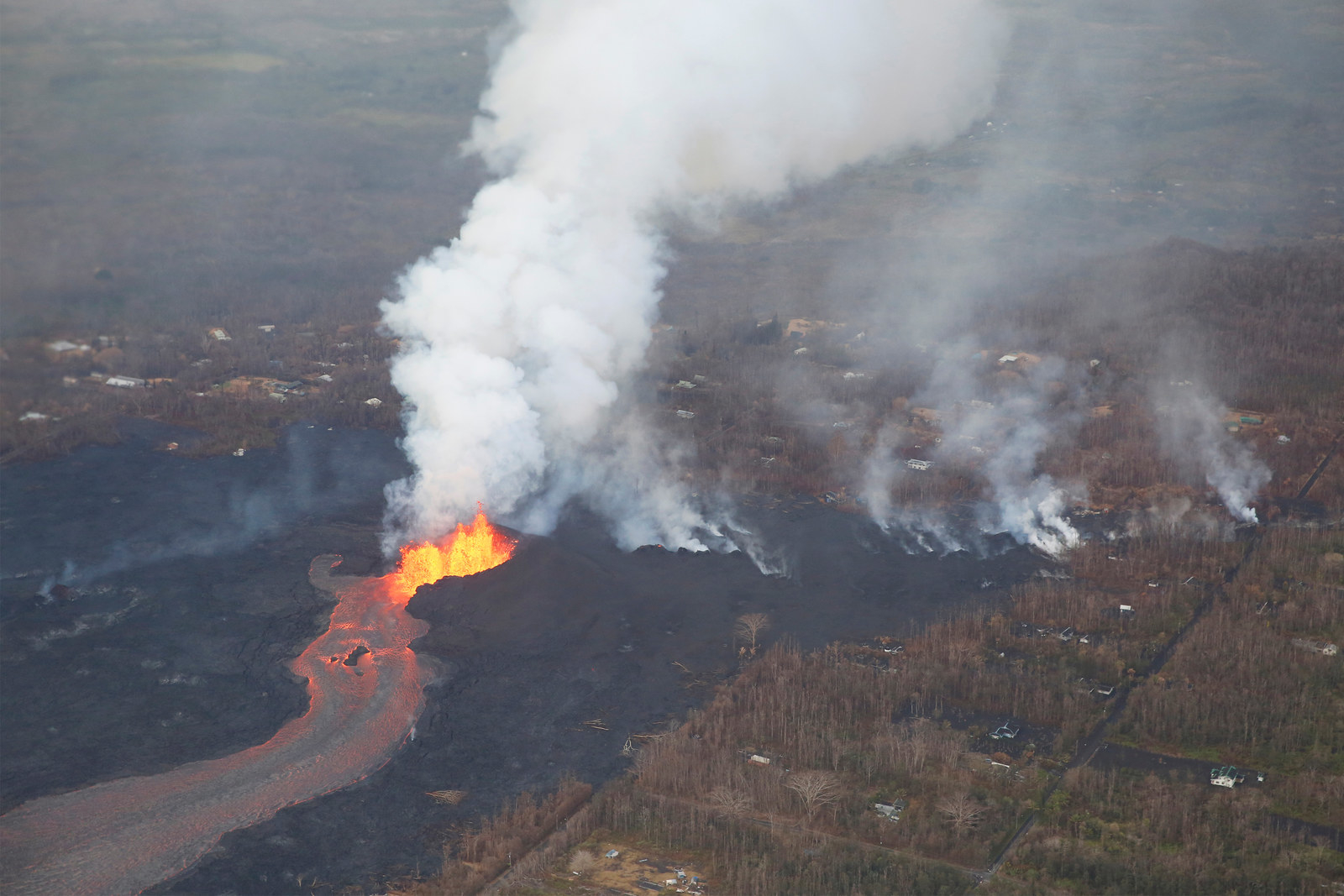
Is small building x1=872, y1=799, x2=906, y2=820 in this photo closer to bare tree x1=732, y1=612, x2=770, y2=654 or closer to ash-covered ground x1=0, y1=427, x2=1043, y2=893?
ash-covered ground x1=0, y1=427, x2=1043, y2=893

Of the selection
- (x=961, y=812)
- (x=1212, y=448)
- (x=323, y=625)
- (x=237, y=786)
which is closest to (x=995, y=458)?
(x=1212, y=448)

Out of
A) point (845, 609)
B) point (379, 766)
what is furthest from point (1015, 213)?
point (379, 766)

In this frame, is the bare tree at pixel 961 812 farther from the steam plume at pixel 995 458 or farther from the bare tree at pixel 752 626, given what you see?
the steam plume at pixel 995 458

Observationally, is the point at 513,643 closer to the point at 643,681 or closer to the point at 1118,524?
the point at 643,681

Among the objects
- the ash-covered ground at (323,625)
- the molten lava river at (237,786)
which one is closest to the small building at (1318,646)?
the ash-covered ground at (323,625)

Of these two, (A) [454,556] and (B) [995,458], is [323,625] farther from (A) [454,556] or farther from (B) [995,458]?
(B) [995,458]
